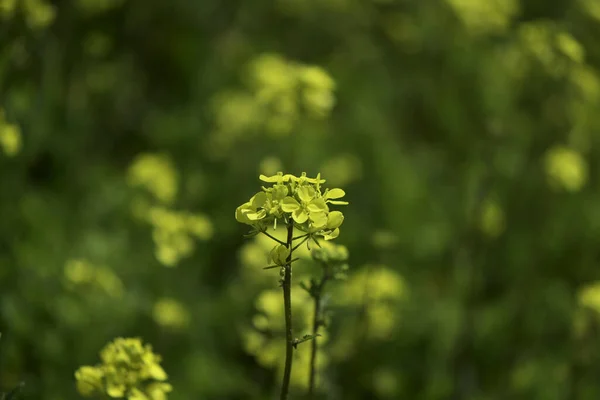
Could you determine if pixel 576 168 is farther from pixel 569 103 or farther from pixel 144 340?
pixel 144 340

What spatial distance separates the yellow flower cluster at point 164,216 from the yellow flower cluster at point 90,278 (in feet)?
0.79

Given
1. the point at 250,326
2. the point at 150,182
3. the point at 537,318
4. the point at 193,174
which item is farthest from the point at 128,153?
the point at 537,318

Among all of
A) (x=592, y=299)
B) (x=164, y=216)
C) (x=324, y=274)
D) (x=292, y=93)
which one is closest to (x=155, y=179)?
(x=164, y=216)

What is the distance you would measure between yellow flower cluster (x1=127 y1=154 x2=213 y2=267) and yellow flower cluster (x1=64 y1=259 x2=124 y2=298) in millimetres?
242

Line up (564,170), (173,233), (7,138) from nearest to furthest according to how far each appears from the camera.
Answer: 1. (7,138)
2. (173,233)
3. (564,170)

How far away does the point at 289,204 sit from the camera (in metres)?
1.82

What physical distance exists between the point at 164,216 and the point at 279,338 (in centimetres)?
92

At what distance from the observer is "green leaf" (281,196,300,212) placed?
1.81m

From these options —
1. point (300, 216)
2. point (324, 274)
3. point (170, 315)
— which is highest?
point (170, 315)

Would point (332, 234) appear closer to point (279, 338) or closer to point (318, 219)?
point (318, 219)

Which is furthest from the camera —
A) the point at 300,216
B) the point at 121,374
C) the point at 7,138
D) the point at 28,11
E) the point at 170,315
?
the point at 170,315

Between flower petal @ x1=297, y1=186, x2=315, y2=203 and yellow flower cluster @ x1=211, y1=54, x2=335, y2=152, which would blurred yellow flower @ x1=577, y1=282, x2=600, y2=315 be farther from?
flower petal @ x1=297, y1=186, x2=315, y2=203

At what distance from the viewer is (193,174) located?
15.9 feet

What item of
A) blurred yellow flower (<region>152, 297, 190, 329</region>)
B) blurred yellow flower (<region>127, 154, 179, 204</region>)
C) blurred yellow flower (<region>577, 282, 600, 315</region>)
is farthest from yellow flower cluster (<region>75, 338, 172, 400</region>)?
blurred yellow flower (<region>577, 282, 600, 315</region>)
